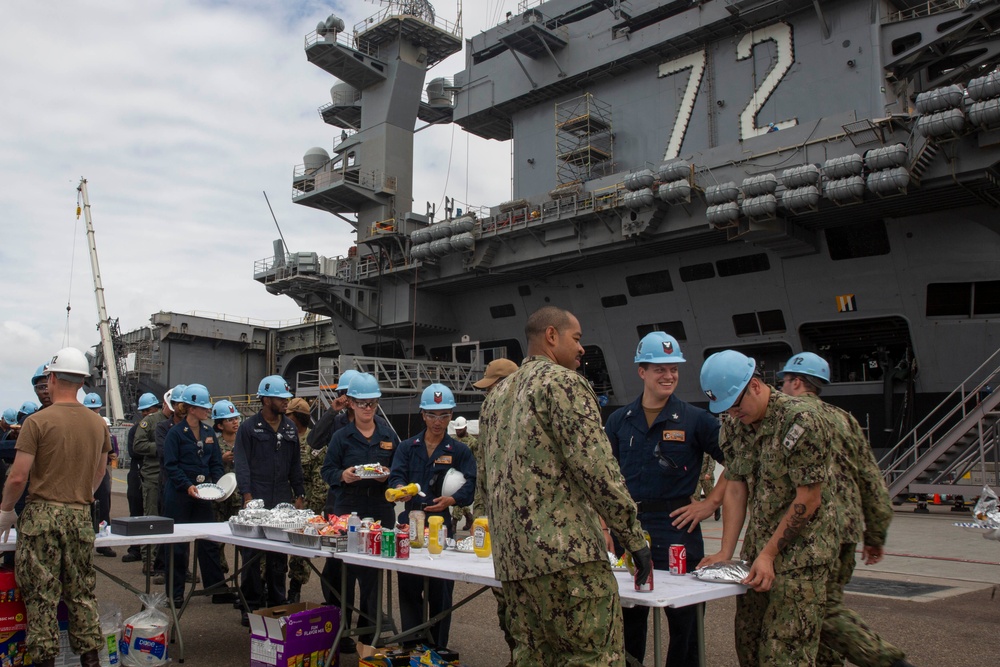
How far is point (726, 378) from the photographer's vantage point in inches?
148

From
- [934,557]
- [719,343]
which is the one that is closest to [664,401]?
[934,557]

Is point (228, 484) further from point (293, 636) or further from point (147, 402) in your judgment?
point (147, 402)

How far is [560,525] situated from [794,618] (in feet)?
4.54

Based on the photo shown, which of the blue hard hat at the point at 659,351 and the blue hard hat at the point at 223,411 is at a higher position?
the blue hard hat at the point at 659,351

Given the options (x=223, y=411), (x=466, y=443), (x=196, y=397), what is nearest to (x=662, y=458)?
(x=466, y=443)

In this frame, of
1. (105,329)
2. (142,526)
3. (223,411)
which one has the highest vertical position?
(105,329)

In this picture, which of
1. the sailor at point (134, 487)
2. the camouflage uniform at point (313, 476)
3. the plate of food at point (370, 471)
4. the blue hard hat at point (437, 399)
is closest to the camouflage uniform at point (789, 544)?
the blue hard hat at point (437, 399)

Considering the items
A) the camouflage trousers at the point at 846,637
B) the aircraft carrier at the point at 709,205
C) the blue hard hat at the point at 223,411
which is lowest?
the camouflage trousers at the point at 846,637

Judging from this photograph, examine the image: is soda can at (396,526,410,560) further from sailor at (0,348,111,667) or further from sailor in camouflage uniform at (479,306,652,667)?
sailor at (0,348,111,667)

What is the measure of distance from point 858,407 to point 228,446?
613 inches

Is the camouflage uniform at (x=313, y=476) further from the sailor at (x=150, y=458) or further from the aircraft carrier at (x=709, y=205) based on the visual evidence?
the aircraft carrier at (x=709, y=205)

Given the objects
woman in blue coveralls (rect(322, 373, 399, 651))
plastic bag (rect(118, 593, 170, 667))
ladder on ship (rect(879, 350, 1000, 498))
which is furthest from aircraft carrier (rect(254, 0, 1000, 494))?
plastic bag (rect(118, 593, 170, 667))

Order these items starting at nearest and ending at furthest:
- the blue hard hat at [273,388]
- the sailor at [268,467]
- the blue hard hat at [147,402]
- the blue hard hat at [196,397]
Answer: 1. the sailor at [268,467]
2. the blue hard hat at [273,388]
3. the blue hard hat at [196,397]
4. the blue hard hat at [147,402]

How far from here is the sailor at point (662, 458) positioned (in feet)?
14.7
